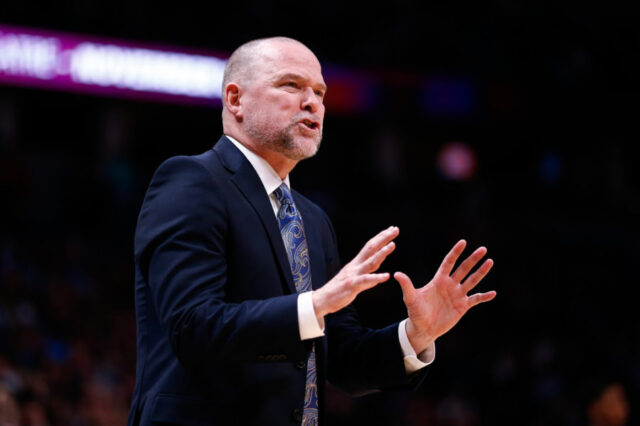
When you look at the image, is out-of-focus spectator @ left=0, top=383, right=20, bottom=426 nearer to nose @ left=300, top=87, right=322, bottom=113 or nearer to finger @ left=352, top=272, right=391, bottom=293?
nose @ left=300, top=87, right=322, bottom=113

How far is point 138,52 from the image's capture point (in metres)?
8.98

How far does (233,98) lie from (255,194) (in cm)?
35

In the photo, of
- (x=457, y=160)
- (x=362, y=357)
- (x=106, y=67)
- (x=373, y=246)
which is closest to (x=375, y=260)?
(x=373, y=246)

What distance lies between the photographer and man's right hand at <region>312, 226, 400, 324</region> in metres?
1.70

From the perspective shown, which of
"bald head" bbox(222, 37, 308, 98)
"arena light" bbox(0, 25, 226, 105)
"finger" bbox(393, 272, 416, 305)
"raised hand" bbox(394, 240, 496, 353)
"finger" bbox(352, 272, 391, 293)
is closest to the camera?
"finger" bbox(352, 272, 391, 293)

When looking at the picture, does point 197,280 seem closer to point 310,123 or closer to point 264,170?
point 264,170

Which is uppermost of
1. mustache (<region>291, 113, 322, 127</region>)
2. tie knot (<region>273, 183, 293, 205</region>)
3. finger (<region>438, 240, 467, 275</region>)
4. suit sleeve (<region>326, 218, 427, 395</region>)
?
mustache (<region>291, 113, 322, 127</region>)

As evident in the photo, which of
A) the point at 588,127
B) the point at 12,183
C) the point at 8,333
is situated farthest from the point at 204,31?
the point at 588,127

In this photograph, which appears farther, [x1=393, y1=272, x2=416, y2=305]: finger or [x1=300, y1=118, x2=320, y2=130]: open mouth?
[x1=300, y1=118, x2=320, y2=130]: open mouth

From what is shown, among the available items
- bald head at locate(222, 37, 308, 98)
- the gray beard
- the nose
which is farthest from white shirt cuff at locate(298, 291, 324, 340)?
bald head at locate(222, 37, 308, 98)

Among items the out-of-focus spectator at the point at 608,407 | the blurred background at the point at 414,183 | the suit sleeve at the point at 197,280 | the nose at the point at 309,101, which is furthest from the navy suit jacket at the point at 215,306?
the blurred background at the point at 414,183

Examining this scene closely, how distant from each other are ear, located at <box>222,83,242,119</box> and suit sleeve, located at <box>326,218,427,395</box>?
1.62 feet

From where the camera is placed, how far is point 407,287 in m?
2.06

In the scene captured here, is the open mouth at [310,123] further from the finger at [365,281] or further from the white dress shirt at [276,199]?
the finger at [365,281]
